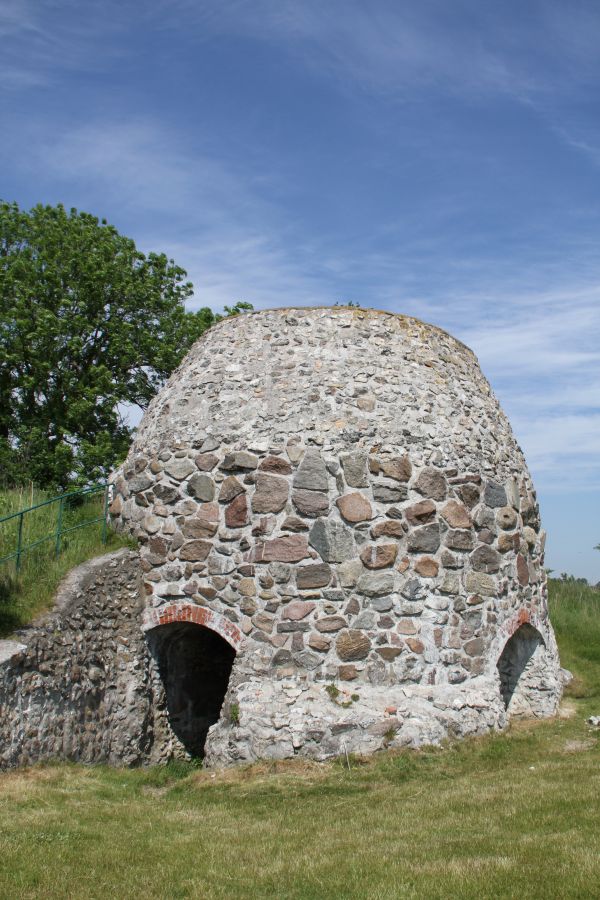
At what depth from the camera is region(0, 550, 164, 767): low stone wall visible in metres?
9.34

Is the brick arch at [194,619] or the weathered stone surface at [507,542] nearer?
the brick arch at [194,619]

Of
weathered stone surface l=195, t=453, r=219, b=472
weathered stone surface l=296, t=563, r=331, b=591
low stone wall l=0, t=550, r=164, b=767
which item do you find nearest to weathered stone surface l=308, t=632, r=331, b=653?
weathered stone surface l=296, t=563, r=331, b=591

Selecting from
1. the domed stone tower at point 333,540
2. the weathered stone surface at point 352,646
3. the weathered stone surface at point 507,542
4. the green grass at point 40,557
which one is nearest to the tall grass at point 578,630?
the domed stone tower at point 333,540

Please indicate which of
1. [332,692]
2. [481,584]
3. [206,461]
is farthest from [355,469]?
[332,692]

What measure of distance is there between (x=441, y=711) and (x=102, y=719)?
4.32m

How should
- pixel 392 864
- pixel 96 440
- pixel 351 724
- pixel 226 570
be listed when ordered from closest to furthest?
pixel 392 864
pixel 351 724
pixel 226 570
pixel 96 440

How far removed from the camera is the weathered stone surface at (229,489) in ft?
35.7

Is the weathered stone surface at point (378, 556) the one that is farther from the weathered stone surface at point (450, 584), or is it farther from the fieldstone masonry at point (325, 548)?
the weathered stone surface at point (450, 584)

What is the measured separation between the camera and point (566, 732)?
11.2 m

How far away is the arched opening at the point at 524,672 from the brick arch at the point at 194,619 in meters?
4.32

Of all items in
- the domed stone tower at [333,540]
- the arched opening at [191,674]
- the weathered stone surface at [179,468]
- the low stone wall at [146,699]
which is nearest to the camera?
the low stone wall at [146,699]

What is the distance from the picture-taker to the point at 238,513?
10812mm

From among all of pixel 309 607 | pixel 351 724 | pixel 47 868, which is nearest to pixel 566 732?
pixel 351 724

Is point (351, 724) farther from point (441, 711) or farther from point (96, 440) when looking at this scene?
point (96, 440)
